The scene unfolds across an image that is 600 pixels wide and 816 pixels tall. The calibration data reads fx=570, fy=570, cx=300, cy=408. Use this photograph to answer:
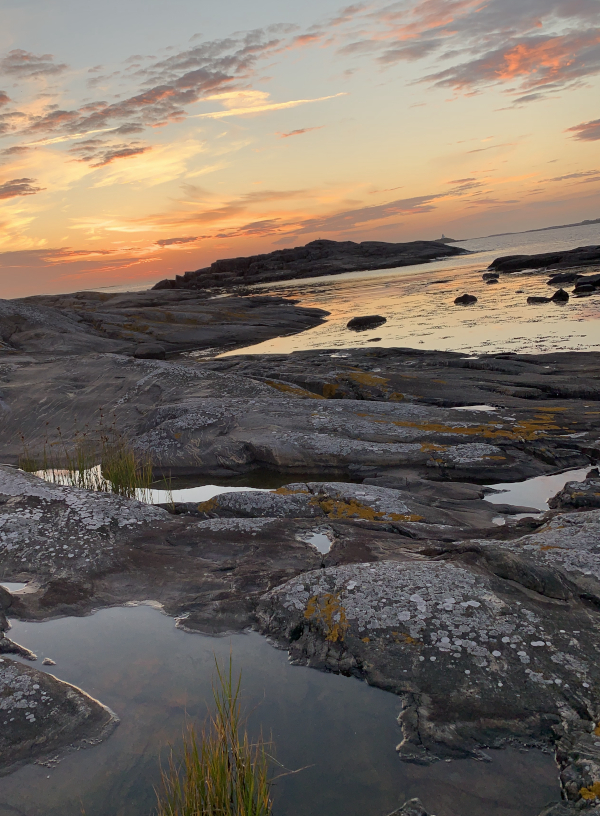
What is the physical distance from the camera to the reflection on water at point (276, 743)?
3891mm

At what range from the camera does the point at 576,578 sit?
236 inches

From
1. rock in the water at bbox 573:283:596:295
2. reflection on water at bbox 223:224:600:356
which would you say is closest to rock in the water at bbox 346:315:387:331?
reflection on water at bbox 223:224:600:356

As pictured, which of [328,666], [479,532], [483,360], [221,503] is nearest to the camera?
[328,666]

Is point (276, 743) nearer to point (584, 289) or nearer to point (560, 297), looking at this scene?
point (560, 297)

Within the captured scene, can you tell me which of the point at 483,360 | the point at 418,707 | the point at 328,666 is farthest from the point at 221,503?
the point at 483,360

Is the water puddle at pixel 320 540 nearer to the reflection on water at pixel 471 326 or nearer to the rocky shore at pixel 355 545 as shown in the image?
the rocky shore at pixel 355 545

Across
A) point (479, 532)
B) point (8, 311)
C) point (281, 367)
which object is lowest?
point (479, 532)

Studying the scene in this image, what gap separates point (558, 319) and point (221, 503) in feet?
100

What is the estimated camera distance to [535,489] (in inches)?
420

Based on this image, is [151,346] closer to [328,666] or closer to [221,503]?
[221,503]

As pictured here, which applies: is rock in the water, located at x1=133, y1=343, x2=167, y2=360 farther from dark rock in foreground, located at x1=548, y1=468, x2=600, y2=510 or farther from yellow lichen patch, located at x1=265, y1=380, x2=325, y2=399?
dark rock in foreground, located at x1=548, y1=468, x2=600, y2=510

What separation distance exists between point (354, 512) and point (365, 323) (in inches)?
1323

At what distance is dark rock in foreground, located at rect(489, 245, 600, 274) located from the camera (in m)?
75.4

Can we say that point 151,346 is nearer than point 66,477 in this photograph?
No
